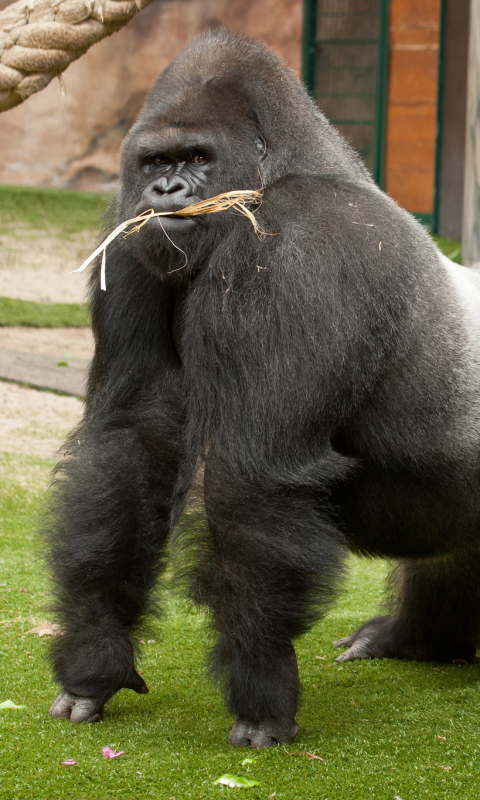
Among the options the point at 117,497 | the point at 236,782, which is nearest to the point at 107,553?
the point at 117,497

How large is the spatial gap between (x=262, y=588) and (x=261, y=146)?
1.02 m

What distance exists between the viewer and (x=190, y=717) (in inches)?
90.9

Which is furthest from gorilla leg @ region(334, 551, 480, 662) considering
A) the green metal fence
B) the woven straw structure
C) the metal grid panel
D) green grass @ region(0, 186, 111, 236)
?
the metal grid panel

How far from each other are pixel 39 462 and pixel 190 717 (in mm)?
2318

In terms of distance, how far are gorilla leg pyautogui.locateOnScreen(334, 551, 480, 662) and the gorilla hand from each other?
88cm

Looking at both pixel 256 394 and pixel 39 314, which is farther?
pixel 39 314

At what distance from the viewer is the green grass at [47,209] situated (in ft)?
31.1

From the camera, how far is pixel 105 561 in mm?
2234

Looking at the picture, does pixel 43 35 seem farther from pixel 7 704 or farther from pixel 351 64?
pixel 351 64

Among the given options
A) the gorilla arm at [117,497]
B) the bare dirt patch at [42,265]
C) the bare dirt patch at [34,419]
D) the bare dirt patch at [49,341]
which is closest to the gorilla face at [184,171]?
the gorilla arm at [117,497]

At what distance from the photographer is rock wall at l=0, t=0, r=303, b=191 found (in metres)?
10.8

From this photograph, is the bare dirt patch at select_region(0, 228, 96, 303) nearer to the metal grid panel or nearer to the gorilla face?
the metal grid panel

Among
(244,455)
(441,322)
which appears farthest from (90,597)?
(441,322)

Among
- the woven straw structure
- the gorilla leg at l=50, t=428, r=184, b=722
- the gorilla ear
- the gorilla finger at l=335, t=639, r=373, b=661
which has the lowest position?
the gorilla finger at l=335, t=639, r=373, b=661
